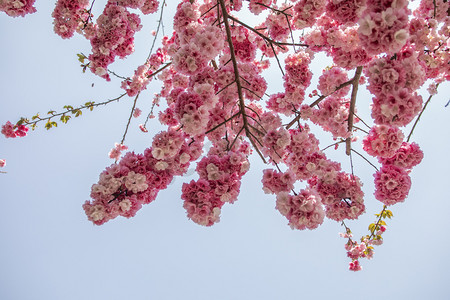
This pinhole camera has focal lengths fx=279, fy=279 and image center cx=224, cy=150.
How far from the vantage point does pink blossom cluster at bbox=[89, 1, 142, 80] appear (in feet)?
9.70

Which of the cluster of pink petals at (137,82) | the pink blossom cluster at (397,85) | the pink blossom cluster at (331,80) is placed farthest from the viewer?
the cluster of pink petals at (137,82)

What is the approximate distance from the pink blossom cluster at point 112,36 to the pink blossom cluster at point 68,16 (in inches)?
16.0

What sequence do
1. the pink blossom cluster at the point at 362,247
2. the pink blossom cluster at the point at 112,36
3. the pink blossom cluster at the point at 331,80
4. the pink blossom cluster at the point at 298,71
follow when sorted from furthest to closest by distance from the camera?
the pink blossom cluster at the point at 362,247
the pink blossom cluster at the point at 331,80
the pink blossom cluster at the point at 112,36
the pink blossom cluster at the point at 298,71

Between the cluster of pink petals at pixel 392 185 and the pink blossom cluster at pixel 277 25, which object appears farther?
the pink blossom cluster at pixel 277 25

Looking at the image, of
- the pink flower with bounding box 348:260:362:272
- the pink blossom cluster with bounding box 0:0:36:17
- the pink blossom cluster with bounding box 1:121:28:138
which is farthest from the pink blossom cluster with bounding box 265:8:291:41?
the pink flower with bounding box 348:260:362:272

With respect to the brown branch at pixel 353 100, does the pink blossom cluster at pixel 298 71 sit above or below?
above

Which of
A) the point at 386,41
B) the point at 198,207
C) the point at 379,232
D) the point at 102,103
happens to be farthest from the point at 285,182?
the point at 379,232

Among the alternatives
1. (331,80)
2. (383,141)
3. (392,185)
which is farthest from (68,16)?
(392,185)

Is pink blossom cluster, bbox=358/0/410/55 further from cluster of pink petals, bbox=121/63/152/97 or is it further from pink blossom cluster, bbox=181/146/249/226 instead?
cluster of pink petals, bbox=121/63/152/97

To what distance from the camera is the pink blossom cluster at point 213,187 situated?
93.4 inches

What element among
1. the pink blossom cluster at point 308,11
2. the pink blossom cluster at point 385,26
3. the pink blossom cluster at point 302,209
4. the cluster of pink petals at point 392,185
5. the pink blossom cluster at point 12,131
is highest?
the pink blossom cluster at point 12,131

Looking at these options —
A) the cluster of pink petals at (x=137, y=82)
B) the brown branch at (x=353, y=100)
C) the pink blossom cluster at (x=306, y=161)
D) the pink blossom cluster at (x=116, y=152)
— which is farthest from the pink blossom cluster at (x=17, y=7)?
the brown branch at (x=353, y=100)

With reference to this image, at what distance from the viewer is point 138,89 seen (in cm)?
364

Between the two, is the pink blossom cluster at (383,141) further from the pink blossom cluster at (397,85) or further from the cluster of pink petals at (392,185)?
the pink blossom cluster at (397,85)
